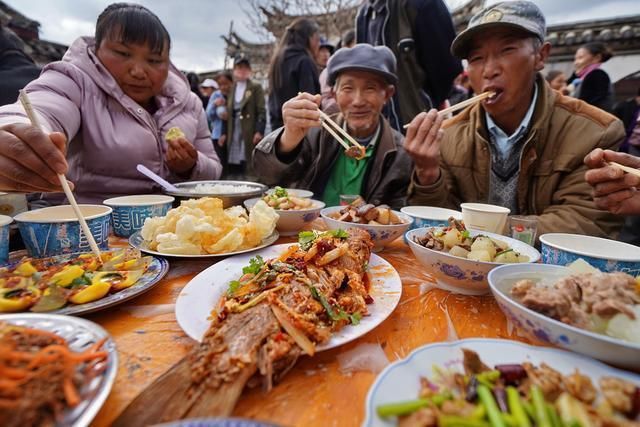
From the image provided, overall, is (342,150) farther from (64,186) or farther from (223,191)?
(64,186)

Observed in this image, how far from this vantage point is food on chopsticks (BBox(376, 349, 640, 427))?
72 centimetres

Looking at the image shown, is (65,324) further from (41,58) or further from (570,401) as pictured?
(41,58)

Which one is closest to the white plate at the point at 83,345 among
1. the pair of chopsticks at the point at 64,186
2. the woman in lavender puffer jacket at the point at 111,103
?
the pair of chopsticks at the point at 64,186

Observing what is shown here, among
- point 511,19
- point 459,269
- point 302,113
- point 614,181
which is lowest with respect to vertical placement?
point 459,269

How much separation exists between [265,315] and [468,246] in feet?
3.70

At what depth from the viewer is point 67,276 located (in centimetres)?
126

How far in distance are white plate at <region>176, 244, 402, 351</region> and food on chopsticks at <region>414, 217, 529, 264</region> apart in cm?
29

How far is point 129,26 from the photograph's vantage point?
2.75 m

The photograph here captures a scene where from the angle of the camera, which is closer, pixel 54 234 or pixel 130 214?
pixel 54 234

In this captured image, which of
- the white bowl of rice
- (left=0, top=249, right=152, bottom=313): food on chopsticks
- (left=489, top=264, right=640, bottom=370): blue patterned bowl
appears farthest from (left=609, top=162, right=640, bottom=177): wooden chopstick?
(left=0, top=249, right=152, bottom=313): food on chopsticks

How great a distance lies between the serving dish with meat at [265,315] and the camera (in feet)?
2.67

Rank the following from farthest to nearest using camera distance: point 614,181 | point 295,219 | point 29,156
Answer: point 295,219 → point 614,181 → point 29,156

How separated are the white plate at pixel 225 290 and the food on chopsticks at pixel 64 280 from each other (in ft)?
0.97

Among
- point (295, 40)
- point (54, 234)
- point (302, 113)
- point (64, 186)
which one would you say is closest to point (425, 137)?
point (302, 113)
